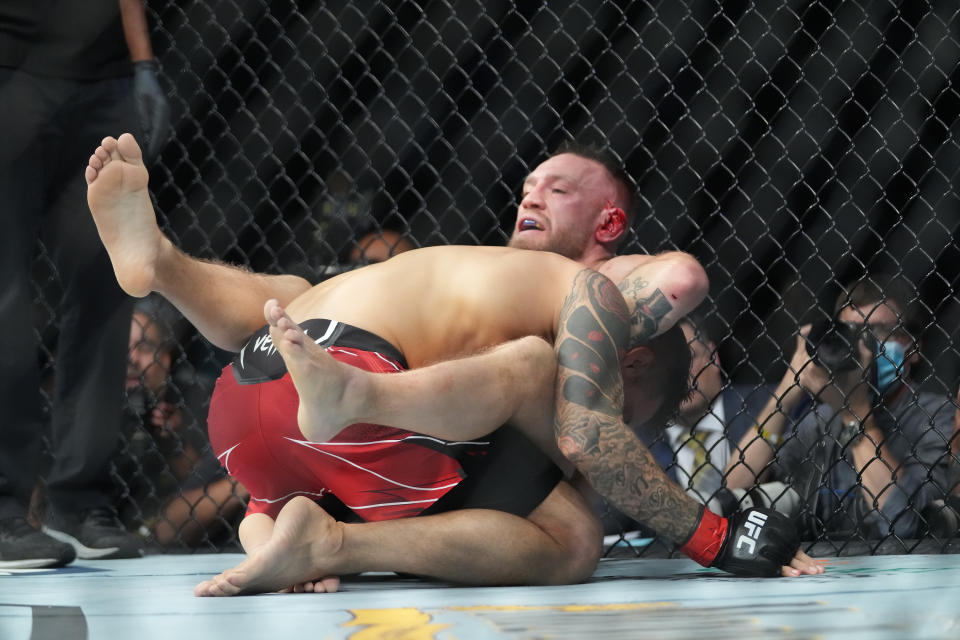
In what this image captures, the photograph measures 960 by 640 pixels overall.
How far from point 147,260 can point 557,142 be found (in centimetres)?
176

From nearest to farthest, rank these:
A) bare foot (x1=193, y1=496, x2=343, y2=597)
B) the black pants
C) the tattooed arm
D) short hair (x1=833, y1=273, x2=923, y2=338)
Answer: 1. bare foot (x1=193, y1=496, x2=343, y2=597)
2. the tattooed arm
3. the black pants
4. short hair (x1=833, y1=273, x2=923, y2=338)

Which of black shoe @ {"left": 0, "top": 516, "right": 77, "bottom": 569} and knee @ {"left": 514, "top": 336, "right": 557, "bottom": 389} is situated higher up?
knee @ {"left": 514, "top": 336, "right": 557, "bottom": 389}

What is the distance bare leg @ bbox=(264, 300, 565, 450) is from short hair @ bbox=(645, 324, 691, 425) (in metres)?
0.43

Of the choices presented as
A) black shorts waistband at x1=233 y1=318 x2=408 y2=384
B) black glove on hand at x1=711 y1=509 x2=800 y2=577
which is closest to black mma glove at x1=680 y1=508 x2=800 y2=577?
black glove on hand at x1=711 y1=509 x2=800 y2=577

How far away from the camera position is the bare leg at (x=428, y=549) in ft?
Result: 4.15

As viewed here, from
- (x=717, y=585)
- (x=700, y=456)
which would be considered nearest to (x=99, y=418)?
(x=717, y=585)

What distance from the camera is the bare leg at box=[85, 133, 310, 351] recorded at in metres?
1.47

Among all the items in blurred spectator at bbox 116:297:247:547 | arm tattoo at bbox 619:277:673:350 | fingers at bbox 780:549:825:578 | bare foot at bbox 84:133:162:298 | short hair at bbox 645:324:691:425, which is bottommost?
blurred spectator at bbox 116:297:247:547

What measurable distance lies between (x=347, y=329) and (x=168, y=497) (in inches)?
55.3

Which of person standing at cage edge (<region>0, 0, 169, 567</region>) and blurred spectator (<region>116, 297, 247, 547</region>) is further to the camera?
blurred spectator (<region>116, 297, 247, 547</region>)

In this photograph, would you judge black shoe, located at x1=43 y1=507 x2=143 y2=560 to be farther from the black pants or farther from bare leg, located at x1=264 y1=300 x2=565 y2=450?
bare leg, located at x1=264 y1=300 x2=565 y2=450

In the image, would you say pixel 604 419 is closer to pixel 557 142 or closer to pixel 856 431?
pixel 856 431

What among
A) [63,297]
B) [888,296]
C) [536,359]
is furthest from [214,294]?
[888,296]

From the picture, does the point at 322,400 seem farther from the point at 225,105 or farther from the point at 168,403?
the point at 225,105
